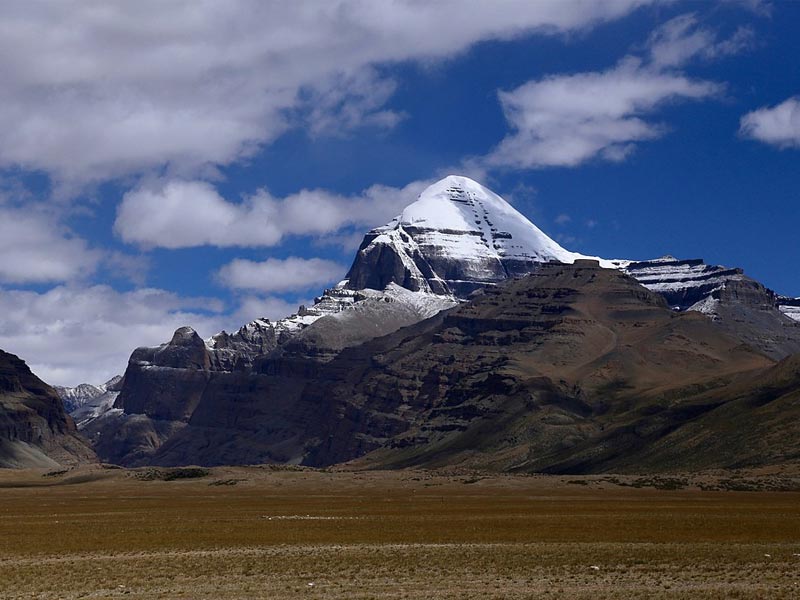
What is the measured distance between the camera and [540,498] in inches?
6176

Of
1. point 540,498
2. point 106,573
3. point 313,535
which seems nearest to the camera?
point 106,573

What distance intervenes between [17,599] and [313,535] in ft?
118

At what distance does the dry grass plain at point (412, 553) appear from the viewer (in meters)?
57.4

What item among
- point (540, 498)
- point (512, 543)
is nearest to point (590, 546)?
point (512, 543)

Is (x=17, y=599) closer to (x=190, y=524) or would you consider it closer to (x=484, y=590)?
(x=484, y=590)

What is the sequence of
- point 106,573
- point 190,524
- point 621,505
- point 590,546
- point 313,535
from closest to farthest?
1. point 106,573
2. point 590,546
3. point 313,535
4. point 190,524
5. point 621,505

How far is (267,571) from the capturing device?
211ft

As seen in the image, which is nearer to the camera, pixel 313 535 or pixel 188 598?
pixel 188 598

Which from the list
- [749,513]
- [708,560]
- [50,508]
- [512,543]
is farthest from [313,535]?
[50,508]

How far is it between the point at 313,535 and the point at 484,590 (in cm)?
3383

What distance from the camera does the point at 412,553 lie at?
2857 inches

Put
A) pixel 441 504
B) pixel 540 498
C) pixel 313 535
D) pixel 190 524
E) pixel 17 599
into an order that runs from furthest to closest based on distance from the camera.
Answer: pixel 540 498 < pixel 441 504 < pixel 190 524 < pixel 313 535 < pixel 17 599

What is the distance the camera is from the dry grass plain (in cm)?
5738

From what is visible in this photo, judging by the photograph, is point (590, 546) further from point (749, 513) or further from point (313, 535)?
point (749, 513)
